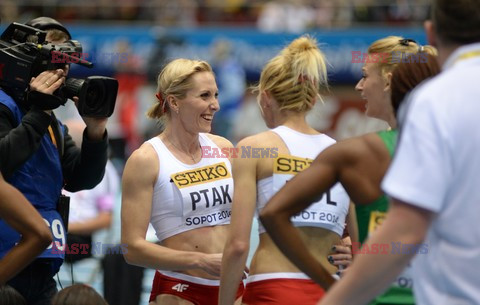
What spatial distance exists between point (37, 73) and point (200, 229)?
3.68 feet

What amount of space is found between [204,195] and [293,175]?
0.75 metres

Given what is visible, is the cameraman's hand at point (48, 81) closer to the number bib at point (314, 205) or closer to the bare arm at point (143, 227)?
the bare arm at point (143, 227)

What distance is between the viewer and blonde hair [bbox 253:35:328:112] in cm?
395

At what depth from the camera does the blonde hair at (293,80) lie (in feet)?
13.0

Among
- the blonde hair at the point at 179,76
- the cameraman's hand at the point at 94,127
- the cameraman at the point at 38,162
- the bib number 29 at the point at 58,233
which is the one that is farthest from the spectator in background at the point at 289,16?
the bib number 29 at the point at 58,233

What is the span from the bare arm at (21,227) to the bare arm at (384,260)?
1295 millimetres

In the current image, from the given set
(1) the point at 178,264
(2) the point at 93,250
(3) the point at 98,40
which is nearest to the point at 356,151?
(1) the point at 178,264

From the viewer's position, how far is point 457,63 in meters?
2.30

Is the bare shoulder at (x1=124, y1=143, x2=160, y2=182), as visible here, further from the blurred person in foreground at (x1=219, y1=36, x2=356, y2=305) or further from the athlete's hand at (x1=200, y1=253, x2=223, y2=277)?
the blurred person in foreground at (x1=219, y1=36, x2=356, y2=305)

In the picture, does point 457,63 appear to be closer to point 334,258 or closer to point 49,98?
point 334,258

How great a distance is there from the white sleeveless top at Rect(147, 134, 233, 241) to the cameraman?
0.42 metres

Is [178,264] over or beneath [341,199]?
beneath

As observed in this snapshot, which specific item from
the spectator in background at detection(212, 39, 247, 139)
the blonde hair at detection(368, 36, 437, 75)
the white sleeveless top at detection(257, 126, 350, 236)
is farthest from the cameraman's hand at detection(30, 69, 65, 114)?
the spectator in background at detection(212, 39, 247, 139)

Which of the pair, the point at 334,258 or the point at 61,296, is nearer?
the point at 61,296
